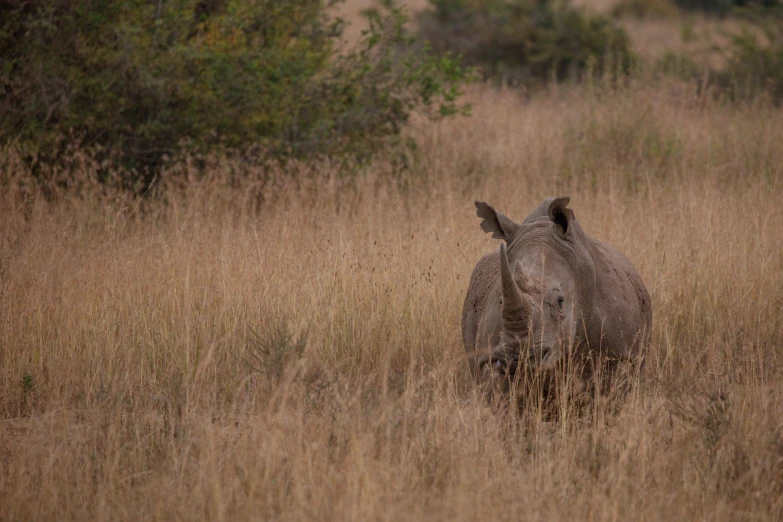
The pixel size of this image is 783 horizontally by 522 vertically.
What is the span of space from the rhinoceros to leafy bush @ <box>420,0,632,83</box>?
12.2m

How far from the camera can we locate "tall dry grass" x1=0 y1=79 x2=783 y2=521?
4148mm

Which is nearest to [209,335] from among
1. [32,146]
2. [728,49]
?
[32,146]

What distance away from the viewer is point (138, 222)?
823 centimetres

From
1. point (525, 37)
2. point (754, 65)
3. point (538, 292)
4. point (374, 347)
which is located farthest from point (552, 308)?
point (525, 37)

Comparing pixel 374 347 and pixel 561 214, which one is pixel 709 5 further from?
pixel 561 214

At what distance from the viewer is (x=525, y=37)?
19.0 metres

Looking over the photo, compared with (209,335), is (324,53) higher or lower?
higher

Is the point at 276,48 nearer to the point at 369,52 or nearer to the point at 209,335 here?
the point at 369,52

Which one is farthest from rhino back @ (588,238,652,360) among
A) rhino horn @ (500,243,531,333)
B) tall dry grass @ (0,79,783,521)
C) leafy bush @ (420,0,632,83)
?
leafy bush @ (420,0,632,83)

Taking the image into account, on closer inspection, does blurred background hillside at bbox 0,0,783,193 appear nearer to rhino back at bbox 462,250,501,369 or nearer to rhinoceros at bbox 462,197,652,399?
rhino back at bbox 462,250,501,369

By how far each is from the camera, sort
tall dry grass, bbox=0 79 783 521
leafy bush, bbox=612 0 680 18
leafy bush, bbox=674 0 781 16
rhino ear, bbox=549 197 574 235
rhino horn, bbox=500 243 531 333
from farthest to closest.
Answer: leafy bush, bbox=674 0 781 16, leafy bush, bbox=612 0 680 18, rhino ear, bbox=549 197 574 235, rhino horn, bbox=500 243 531 333, tall dry grass, bbox=0 79 783 521

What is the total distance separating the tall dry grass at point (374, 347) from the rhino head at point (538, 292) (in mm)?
447

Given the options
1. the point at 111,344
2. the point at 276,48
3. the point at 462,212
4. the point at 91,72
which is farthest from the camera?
the point at 276,48

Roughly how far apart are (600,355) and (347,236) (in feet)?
11.5
